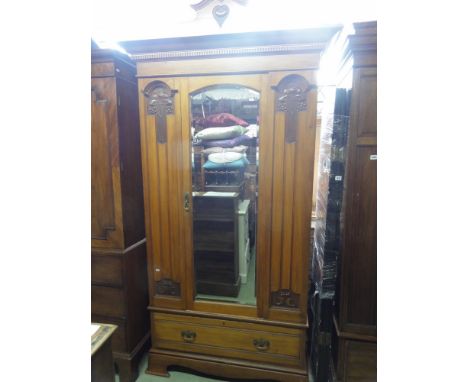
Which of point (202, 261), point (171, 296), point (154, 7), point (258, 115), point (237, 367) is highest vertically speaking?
point (154, 7)

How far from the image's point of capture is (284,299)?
1.37 m

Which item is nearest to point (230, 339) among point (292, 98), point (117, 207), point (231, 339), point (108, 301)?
point (231, 339)

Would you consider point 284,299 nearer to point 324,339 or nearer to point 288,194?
point 324,339

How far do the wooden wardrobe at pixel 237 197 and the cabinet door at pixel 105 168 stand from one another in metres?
0.16

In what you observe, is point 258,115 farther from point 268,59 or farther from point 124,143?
point 124,143

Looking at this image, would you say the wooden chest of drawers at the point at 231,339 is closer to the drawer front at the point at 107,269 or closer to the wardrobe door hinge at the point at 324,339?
the wardrobe door hinge at the point at 324,339

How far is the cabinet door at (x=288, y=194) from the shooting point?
121 centimetres

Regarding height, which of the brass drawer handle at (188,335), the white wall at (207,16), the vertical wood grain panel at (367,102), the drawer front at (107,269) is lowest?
the brass drawer handle at (188,335)

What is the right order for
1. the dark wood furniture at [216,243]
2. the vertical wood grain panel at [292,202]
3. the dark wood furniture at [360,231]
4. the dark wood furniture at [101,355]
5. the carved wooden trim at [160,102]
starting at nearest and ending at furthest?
the dark wood furniture at [101,355] < the dark wood furniture at [360,231] < the vertical wood grain panel at [292,202] < the carved wooden trim at [160,102] < the dark wood furniture at [216,243]

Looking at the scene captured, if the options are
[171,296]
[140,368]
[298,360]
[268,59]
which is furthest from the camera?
[140,368]

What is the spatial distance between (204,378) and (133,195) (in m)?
1.17

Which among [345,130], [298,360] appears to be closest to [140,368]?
[298,360]

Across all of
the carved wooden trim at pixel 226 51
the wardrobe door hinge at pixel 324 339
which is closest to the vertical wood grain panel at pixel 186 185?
the carved wooden trim at pixel 226 51

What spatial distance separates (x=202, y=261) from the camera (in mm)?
1490
